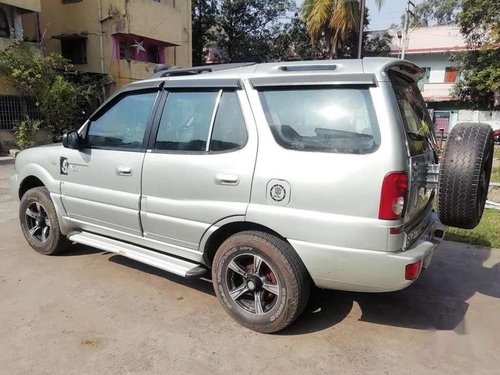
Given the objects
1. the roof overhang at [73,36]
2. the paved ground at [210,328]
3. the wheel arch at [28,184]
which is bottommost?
the paved ground at [210,328]

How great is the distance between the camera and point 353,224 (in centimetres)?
278

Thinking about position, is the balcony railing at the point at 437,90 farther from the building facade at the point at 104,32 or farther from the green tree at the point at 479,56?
the building facade at the point at 104,32

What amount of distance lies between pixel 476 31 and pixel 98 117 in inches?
1023

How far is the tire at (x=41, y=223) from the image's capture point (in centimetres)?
460

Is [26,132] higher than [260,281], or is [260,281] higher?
[26,132]

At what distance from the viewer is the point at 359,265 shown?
2.83 meters

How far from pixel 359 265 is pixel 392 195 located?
0.50 m

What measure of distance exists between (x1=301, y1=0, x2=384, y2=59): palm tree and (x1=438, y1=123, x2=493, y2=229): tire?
22040 mm

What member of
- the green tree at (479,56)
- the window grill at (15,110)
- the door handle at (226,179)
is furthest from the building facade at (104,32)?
the door handle at (226,179)

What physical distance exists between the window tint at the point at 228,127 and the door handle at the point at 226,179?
0.69 ft

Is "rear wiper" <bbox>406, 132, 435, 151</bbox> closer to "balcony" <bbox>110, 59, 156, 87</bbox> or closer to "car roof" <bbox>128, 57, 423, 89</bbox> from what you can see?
"car roof" <bbox>128, 57, 423, 89</bbox>

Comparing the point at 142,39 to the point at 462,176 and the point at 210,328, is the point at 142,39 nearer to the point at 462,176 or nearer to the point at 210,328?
the point at 210,328

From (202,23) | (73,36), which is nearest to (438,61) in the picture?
(202,23)

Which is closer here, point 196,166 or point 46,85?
point 196,166
